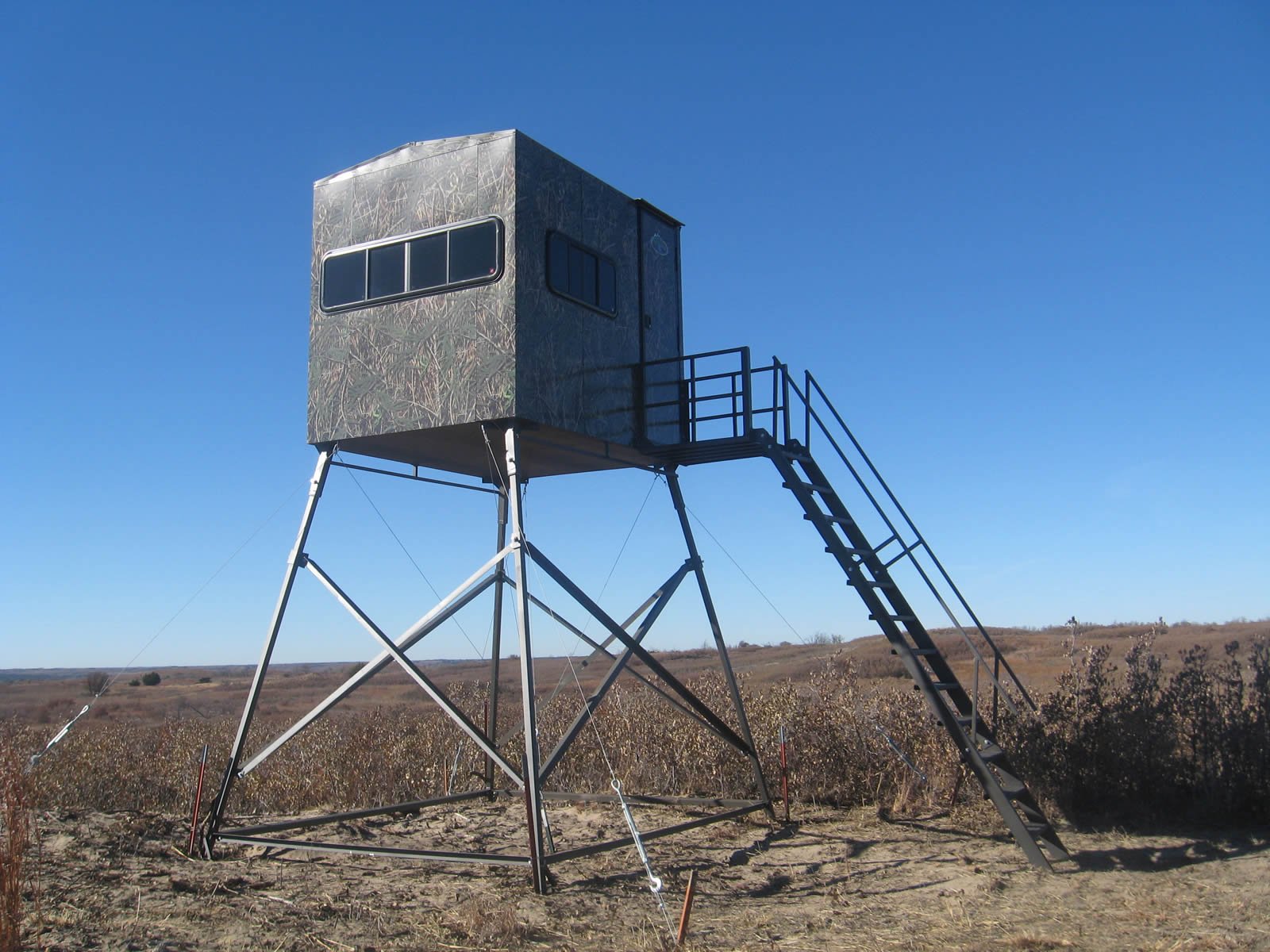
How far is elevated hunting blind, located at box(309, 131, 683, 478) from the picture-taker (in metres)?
11.9

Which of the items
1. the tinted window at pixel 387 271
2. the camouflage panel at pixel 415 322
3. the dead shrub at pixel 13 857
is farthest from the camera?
the tinted window at pixel 387 271

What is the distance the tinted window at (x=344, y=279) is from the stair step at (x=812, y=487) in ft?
17.6

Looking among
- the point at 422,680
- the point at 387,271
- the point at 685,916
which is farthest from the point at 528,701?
the point at 387,271

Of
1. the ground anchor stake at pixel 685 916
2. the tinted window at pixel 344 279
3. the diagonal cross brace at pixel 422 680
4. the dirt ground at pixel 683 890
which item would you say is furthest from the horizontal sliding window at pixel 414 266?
the ground anchor stake at pixel 685 916

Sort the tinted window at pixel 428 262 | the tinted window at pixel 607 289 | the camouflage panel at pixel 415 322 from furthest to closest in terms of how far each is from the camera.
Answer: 1. the tinted window at pixel 607 289
2. the tinted window at pixel 428 262
3. the camouflage panel at pixel 415 322

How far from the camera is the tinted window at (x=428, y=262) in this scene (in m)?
12.3

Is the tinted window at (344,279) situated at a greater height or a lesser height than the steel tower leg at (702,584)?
greater

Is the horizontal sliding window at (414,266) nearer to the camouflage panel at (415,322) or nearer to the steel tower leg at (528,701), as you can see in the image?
the camouflage panel at (415,322)

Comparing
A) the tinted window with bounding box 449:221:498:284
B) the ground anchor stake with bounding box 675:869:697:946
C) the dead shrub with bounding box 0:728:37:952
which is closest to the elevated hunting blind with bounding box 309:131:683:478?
the tinted window with bounding box 449:221:498:284

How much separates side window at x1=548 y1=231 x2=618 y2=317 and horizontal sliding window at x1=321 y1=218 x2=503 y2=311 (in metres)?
0.76

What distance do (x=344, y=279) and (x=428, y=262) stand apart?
1216 mm

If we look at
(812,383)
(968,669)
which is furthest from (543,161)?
(968,669)

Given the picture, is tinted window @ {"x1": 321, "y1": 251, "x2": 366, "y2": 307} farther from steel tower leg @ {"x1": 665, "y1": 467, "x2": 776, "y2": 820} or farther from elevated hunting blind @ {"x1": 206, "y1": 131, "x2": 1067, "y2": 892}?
steel tower leg @ {"x1": 665, "y1": 467, "x2": 776, "y2": 820}

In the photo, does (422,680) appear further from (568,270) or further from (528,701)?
(568,270)
